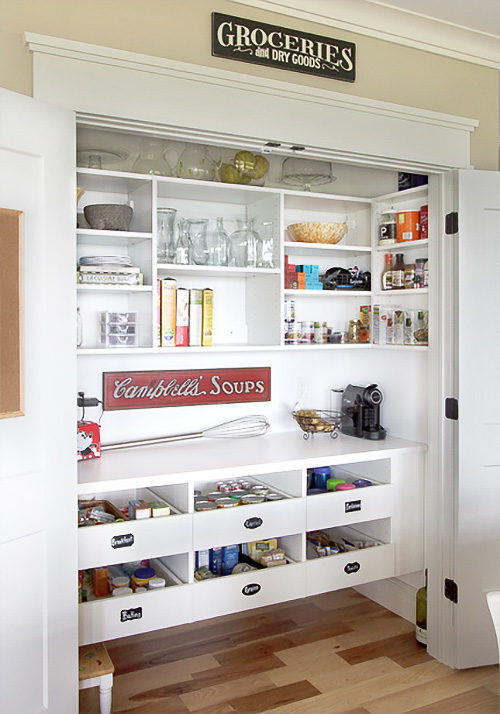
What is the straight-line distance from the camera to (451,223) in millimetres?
2699

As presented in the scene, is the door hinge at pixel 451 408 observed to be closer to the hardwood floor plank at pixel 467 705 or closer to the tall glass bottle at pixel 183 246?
the hardwood floor plank at pixel 467 705

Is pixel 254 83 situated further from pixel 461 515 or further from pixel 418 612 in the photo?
pixel 418 612

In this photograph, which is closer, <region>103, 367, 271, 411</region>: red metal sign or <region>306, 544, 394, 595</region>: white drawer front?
<region>306, 544, 394, 595</region>: white drawer front

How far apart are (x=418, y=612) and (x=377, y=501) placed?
1.79 ft

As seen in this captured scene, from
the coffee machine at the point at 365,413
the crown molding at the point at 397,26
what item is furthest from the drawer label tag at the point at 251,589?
the crown molding at the point at 397,26

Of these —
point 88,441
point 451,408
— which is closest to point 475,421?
point 451,408

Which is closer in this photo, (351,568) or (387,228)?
(351,568)

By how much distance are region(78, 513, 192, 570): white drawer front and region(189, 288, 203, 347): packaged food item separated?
0.77 meters

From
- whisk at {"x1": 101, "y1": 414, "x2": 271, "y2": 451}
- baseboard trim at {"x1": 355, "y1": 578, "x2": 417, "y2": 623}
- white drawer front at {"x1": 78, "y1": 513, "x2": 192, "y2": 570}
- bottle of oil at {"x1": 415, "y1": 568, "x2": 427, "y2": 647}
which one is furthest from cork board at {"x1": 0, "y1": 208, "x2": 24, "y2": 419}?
baseboard trim at {"x1": 355, "y1": 578, "x2": 417, "y2": 623}

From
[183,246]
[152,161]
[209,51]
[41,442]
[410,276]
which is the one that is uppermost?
[209,51]

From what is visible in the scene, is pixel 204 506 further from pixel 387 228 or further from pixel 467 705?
pixel 387 228

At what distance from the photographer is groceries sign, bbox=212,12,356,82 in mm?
2248

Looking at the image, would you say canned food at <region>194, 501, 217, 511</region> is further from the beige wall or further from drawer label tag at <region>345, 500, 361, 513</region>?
the beige wall

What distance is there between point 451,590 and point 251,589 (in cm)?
87
